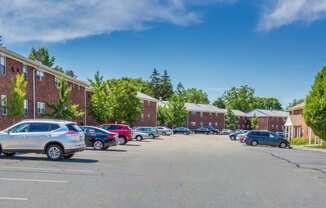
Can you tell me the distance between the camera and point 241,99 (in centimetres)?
14175

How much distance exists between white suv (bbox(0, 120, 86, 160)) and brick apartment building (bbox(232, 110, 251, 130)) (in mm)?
108983

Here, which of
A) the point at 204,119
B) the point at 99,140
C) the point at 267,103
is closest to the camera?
the point at 99,140

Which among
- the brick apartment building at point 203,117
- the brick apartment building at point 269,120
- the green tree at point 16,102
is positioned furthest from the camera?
the brick apartment building at point 269,120

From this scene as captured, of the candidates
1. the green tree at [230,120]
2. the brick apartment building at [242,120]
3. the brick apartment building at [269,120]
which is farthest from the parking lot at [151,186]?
the brick apartment building at [242,120]

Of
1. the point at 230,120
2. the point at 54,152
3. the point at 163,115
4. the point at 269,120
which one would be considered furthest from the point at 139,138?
the point at 269,120

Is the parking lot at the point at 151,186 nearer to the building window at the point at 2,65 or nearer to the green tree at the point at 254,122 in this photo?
the building window at the point at 2,65

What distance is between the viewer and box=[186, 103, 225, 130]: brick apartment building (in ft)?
368

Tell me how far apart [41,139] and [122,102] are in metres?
38.5

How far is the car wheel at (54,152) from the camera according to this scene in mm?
18094

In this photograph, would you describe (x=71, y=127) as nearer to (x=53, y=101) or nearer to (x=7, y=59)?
(x=7, y=59)

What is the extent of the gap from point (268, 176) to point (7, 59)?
77.3ft

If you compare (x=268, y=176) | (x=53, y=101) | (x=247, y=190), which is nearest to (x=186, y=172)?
(x=268, y=176)

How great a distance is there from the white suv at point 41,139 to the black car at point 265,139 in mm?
28528

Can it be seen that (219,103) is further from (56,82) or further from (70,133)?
(70,133)
